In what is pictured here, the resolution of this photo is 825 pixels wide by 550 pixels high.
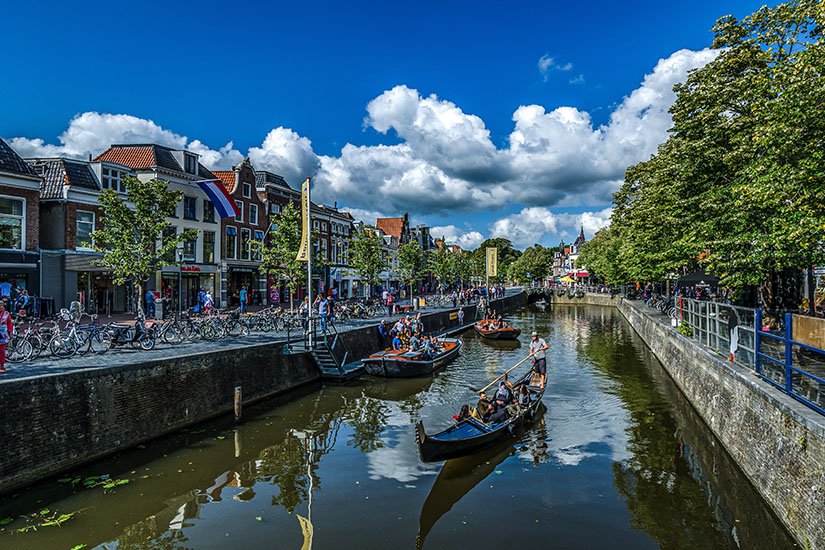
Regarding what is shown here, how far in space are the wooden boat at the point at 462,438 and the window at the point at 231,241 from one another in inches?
1194

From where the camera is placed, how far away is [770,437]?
8836mm

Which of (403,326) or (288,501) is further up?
(403,326)

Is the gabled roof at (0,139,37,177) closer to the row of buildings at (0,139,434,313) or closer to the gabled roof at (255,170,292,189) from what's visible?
the row of buildings at (0,139,434,313)

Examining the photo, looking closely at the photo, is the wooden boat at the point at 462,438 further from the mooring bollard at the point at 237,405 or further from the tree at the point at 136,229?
the tree at the point at 136,229

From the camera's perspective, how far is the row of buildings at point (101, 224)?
81.4 ft

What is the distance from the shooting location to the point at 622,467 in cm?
1170

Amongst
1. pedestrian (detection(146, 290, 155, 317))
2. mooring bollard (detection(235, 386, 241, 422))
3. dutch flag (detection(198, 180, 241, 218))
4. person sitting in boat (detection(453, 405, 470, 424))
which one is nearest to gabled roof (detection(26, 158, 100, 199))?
dutch flag (detection(198, 180, 241, 218))

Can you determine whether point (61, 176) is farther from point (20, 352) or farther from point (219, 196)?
point (20, 352)

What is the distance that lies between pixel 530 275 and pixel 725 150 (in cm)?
10378

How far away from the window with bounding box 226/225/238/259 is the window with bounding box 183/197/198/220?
2981 mm

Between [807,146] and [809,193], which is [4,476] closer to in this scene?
[809,193]

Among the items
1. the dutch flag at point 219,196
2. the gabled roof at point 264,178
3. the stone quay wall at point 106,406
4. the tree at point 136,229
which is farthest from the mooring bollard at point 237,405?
the gabled roof at point 264,178

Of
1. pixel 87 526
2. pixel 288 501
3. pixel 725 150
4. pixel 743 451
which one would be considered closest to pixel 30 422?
pixel 87 526

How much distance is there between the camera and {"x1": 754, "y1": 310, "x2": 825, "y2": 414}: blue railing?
311 inches
